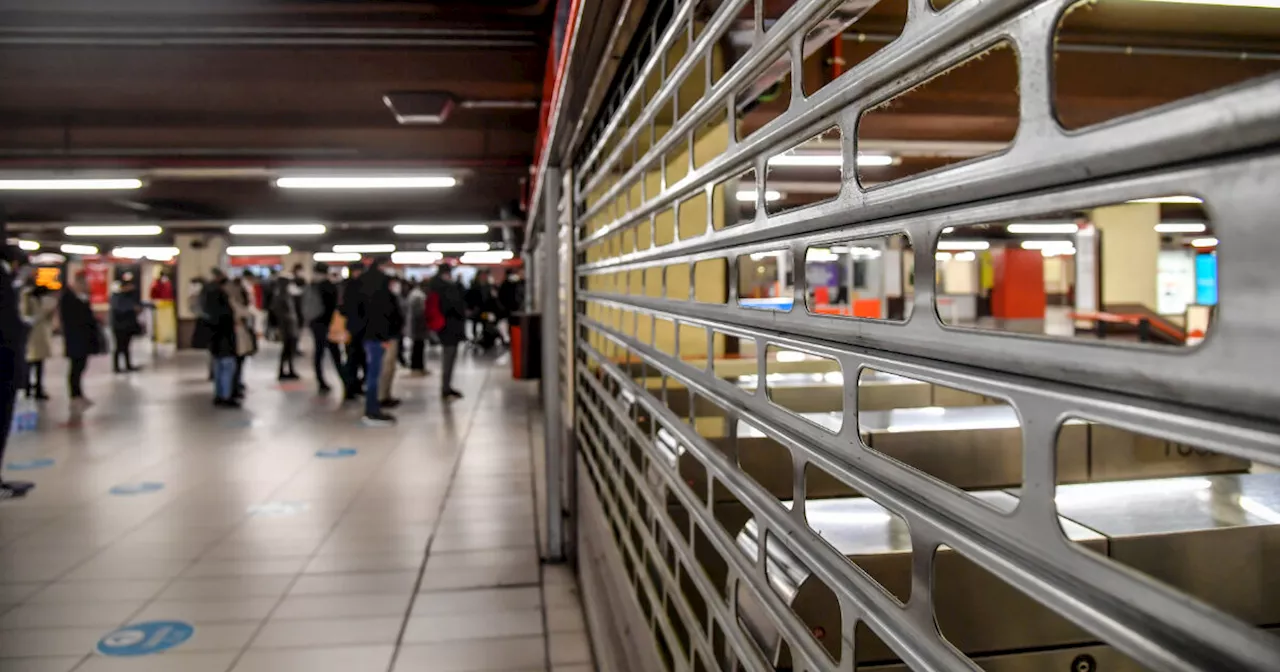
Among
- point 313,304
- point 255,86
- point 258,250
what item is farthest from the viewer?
point 258,250

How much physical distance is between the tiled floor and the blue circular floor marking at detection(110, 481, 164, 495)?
83 millimetres

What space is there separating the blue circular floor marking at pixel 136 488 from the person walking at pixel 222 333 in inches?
154

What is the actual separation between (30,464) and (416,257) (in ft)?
69.6

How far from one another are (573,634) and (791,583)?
2.64 metres

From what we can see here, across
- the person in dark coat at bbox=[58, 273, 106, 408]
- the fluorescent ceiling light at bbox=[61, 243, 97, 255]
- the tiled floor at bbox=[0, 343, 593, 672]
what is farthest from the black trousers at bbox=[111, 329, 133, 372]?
the fluorescent ceiling light at bbox=[61, 243, 97, 255]

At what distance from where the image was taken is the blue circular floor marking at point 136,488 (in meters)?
5.80

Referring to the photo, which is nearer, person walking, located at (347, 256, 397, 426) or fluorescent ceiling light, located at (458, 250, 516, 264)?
person walking, located at (347, 256, 397, 426)

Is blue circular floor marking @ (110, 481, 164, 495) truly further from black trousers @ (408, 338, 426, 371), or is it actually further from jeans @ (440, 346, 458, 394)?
black trousers @ (408, 338, 426, 371)

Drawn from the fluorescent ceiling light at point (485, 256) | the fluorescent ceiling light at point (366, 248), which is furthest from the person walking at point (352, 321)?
the fluorescent ceiling light at point (485, 256)

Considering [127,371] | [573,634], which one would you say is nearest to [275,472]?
[573,634]

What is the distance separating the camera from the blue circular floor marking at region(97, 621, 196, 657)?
10.9 ft

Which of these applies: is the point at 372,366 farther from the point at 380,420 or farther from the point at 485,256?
the point at 485,256

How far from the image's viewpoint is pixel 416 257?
2744cm

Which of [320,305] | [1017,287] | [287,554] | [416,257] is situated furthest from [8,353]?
[416,257]
